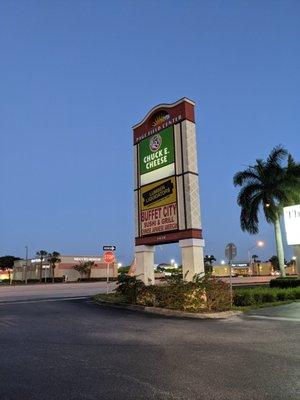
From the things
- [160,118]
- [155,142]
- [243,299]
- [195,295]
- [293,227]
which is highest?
[160,118]

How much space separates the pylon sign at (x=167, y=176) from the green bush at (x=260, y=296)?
3367 mm

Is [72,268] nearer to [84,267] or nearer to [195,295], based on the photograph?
[84,267]

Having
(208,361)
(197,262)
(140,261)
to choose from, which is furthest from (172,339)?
(140,261)

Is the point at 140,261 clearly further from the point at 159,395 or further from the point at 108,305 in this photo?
the point at 159,395

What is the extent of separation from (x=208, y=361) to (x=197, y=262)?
10168 mm

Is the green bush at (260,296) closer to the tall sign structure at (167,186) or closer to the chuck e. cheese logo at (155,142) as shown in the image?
the tall sign structure at (167,186)

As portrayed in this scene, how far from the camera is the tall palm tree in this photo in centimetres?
3497

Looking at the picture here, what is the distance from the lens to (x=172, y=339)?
1055cm

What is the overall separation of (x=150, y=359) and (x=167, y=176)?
42.1 ft

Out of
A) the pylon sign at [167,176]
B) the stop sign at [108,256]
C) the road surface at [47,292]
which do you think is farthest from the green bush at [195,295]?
the road surface at [47,292]

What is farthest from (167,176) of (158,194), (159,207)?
(159,207)

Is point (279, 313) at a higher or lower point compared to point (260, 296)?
lower

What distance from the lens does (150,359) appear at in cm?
816

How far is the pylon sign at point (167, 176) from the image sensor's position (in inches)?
751
